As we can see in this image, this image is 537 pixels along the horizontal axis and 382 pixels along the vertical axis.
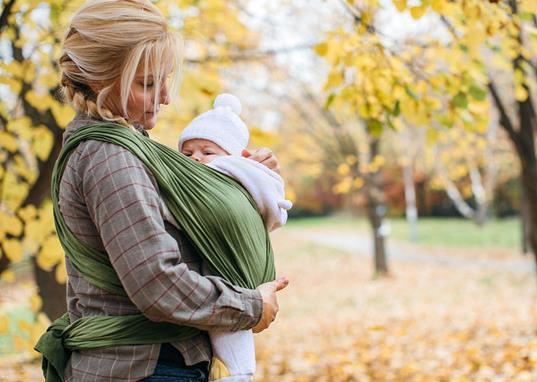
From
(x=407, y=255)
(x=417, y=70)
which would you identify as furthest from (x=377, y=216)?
(x=417, y=70)

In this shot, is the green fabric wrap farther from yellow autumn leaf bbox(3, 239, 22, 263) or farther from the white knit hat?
yellow autumn leaf bbox(3, 239, 22, 263)

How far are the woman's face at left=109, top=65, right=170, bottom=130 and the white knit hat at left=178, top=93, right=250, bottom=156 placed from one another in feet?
0.96

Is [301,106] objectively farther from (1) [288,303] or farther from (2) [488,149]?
(2) [488,149]

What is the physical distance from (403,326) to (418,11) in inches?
223

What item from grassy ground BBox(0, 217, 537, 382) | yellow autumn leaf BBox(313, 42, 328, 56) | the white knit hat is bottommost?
grassy ground BBox(0, 217, 537, 382)

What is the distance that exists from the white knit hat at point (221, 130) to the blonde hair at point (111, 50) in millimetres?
354

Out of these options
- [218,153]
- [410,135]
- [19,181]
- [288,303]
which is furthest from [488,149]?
[218,153]

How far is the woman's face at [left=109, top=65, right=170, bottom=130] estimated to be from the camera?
1.44 metres

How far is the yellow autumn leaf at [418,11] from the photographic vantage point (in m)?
2.90

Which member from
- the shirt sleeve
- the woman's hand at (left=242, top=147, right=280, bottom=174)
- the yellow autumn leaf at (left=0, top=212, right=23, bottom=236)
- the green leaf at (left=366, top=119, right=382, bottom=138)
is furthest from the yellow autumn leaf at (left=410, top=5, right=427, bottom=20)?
the yellow autumn leaf at (left=0, top=212, right=23, bottom=236)

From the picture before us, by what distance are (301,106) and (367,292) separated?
450cm

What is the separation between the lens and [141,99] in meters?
1.46

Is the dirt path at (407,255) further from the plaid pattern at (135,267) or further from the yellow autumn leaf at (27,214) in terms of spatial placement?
the plaid pattern at (135,267)

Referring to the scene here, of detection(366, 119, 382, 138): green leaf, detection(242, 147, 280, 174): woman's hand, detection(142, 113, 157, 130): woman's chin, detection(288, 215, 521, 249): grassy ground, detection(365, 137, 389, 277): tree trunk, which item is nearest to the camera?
detection(142, 113, 157, 130): woman's chin
